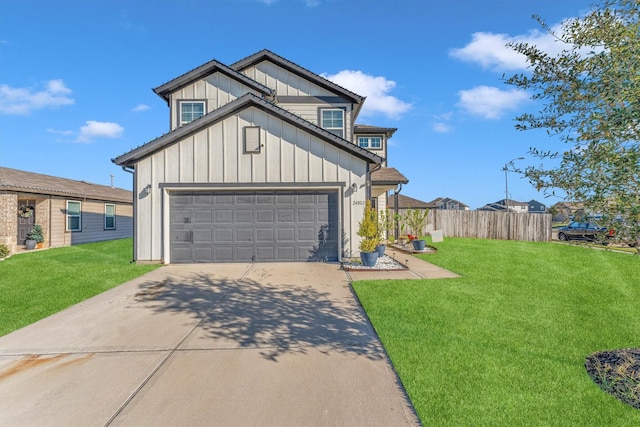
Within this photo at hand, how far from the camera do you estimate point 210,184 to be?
10133mm

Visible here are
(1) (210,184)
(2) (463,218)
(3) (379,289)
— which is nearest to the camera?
(3) (379,289)

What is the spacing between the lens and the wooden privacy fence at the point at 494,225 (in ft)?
64.9

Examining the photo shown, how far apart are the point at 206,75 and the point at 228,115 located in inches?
173

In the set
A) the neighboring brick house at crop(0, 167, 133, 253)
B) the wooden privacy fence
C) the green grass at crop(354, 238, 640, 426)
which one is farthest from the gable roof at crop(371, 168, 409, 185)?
the neighboring brick house at crop(0, 167, 133, 253)

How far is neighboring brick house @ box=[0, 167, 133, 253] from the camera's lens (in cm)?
1375

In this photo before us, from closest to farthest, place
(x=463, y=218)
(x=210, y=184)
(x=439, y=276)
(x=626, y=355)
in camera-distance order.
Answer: (x=626, y=355)
(x=439, y=276)
(x=210, y=184)
(x=463, y=218)

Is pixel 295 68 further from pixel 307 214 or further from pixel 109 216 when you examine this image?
pixel 109 216

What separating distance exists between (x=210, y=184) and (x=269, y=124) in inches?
111

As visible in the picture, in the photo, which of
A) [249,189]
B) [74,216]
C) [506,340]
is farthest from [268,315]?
[74,216]

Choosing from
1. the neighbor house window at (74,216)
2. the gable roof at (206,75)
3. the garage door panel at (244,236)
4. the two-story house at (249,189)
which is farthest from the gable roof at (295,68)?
the neighbor house window at (74,216)

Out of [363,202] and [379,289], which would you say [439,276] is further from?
[363,202]

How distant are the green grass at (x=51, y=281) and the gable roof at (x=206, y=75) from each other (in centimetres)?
721

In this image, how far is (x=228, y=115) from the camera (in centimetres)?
1020

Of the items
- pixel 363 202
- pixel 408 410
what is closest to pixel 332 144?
pixel 363 202
